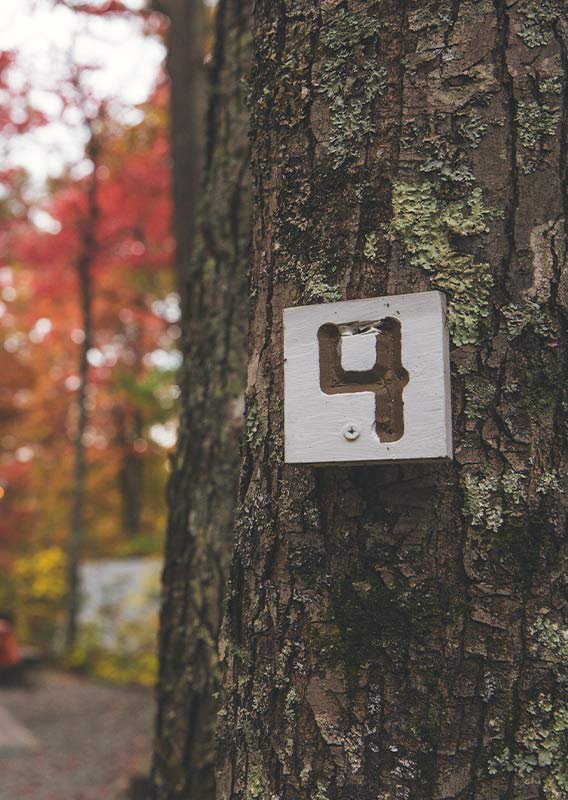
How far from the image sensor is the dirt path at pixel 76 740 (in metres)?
5.05

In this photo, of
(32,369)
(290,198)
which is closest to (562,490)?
(290,198)

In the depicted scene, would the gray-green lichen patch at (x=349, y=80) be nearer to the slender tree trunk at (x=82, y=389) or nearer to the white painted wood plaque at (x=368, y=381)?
the white painted wood plaque at (x=368, y=381)

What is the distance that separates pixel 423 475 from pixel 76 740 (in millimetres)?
5762

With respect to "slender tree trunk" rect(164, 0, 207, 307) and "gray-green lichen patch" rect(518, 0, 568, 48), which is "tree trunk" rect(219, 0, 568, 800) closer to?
"gray-green lichen patch" rect(518, 0, 568, 48)

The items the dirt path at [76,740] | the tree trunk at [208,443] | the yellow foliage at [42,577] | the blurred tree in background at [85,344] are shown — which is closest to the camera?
the tree trunk at [208,443]

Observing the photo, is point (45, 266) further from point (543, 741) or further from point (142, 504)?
point (543, 741)

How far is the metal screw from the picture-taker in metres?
1.15

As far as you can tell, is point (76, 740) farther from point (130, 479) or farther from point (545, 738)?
point (130, 479)

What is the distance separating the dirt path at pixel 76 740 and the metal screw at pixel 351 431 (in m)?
4.12

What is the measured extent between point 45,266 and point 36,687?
4699 mm

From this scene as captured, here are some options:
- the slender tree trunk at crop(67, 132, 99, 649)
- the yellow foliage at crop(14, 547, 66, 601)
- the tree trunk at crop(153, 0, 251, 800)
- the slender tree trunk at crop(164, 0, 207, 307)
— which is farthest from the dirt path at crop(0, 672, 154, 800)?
the slender tree trunk at crop(164, 0, 207, 307)

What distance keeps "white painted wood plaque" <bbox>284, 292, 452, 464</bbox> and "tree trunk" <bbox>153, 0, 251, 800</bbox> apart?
1.28 m

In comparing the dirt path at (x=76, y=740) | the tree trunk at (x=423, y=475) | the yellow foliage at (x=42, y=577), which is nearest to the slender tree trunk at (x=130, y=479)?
the yellow foliage at (x=42, y=577)

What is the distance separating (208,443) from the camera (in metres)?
2.53
